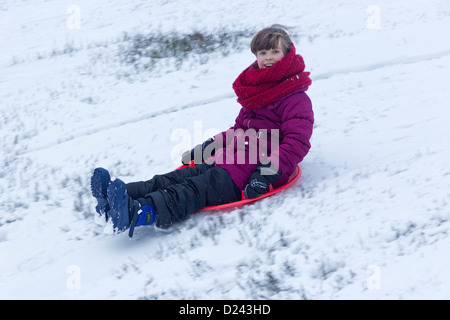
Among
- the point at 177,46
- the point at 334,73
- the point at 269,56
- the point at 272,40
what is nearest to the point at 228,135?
the point at 269,56

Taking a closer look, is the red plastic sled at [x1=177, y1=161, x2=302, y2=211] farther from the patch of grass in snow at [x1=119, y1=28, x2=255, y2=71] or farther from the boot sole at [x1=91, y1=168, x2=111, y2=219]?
the patch of grass in snow at [x1=119, y1=28, x2=255, y2=71]

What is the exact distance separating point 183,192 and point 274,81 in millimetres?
1398

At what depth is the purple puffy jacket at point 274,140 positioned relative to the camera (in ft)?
14.4

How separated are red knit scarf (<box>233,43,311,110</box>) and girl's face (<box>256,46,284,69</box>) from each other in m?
0.10

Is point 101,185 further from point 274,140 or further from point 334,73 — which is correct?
point 334,73

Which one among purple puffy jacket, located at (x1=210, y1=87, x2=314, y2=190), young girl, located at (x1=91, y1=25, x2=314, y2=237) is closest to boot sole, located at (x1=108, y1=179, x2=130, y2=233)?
young girl, located at (x1=91, y1=25, x2=314, y2=237)

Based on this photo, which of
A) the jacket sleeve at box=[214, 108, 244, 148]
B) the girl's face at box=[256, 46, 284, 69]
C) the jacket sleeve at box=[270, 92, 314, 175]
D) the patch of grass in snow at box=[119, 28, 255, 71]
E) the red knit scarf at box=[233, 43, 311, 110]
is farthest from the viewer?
the patch of grass in snow at box=[119, 28, 255, 71]

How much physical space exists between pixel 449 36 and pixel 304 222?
6792mm

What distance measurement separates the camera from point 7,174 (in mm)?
6348

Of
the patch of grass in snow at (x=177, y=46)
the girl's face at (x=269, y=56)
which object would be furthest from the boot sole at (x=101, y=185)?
the patch of grass in snow at (x=177, y=46)

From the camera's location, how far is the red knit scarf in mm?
4570

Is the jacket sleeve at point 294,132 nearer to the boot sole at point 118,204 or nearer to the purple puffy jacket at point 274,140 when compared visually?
the purple puffy jacket at point 274,140

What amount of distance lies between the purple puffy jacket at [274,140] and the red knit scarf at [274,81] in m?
0.08

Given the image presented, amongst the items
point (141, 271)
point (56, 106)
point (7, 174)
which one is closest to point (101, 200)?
point (141, 271)
